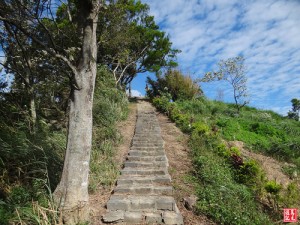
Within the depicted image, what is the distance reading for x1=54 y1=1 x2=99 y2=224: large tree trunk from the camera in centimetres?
382

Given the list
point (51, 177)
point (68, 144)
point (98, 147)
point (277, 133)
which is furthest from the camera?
point (277, 133)

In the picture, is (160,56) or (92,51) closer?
(92,51)

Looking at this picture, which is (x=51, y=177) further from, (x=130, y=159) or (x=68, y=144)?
(x=130, y=159)

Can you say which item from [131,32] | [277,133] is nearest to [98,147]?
[277,133]

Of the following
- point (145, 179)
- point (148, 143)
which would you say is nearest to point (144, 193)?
point (145, 179)

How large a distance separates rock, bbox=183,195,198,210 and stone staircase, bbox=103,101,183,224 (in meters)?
0.26

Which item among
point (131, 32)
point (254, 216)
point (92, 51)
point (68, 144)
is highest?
point (131, 32)

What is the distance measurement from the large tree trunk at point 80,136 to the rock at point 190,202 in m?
1.78

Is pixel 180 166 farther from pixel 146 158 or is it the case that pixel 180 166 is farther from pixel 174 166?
pixel 146 158

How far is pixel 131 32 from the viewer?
1323 cm

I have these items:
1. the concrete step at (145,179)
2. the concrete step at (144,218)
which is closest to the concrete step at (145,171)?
the concrete step at (145,179)

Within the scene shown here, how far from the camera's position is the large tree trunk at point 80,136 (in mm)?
3816

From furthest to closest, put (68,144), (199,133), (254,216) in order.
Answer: (199,133) → (254,216) → (68,144)

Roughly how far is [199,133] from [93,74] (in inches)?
195
